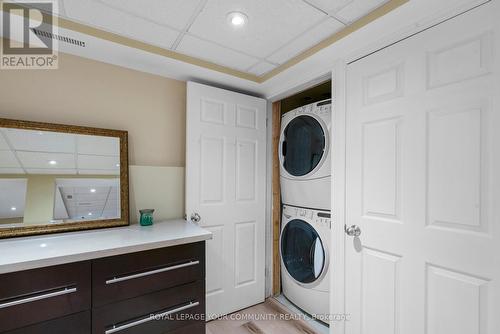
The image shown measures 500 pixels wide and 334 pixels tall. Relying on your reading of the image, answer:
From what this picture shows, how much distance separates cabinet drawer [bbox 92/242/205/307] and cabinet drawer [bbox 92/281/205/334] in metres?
0.04

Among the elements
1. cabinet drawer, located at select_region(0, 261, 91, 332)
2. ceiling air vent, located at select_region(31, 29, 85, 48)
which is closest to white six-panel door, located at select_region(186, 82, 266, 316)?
ceiling air vent, located at select_region(31, 29, 85, 48)

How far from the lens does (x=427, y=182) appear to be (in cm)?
119

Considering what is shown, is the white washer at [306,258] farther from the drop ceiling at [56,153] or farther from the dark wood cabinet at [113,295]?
the drop ceiling at [56,153]

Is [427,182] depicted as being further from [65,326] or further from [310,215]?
[65,326]

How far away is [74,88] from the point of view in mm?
1625

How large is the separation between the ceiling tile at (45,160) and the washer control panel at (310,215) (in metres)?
1.76

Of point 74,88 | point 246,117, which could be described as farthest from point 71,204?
point 246,117

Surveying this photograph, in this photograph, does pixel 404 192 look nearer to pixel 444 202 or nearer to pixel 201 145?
→ pixel 444 202

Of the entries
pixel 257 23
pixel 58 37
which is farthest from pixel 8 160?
pixel 257 23

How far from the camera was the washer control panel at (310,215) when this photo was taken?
1897mm

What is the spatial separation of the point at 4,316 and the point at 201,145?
1424mm

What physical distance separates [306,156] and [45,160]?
1.90 m

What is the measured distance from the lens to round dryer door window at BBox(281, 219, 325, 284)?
1.96 metres

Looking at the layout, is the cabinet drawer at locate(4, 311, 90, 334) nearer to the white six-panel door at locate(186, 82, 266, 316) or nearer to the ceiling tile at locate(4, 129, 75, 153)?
the white six-panel door at locate(186, 82, 266, 316)
